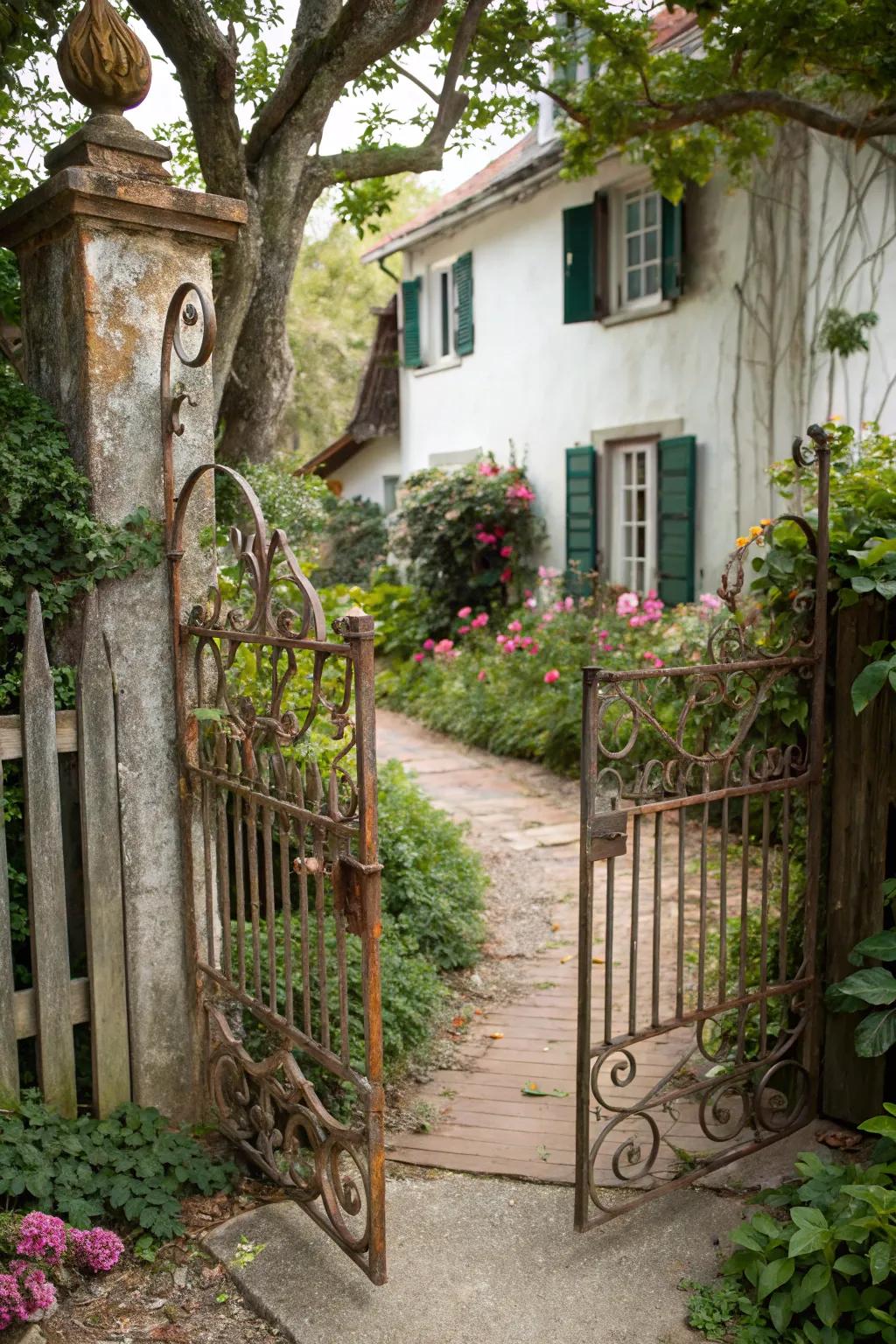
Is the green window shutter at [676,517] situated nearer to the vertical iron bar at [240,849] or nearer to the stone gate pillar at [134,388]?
the stone gate pillar at [134,388]

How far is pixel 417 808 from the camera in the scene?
5.78 meters

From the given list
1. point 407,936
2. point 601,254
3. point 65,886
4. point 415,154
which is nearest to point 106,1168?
point 65,886

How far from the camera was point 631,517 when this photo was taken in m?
11.2

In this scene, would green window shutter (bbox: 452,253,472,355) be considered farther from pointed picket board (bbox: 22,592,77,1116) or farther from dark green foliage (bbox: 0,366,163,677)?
pointed picket board (bbox: 22,592,77,1116)

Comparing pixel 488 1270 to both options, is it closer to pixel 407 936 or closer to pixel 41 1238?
pixel 41 1238

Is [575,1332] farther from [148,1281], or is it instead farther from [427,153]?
[427,153]

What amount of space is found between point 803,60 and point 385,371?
11240mm

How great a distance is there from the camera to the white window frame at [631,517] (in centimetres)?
1076

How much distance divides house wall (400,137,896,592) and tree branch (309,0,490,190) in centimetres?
384

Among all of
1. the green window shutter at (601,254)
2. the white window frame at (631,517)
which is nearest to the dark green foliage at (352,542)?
the white window frame at (631,517)

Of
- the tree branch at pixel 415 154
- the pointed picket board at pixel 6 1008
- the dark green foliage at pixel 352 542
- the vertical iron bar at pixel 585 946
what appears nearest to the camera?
the vertical iron bar at pixel 585 946

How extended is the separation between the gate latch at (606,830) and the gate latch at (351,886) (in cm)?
58

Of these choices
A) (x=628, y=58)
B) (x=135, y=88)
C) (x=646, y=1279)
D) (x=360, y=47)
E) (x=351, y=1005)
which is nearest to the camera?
(x=646, y=1279)

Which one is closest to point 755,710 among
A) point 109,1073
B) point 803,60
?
point 109,1073
